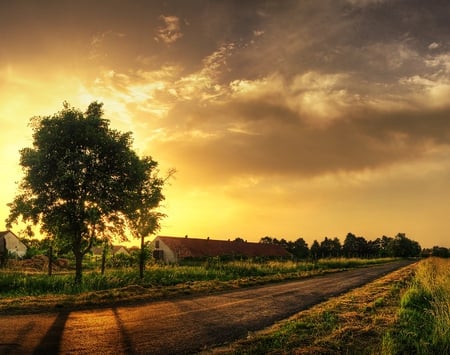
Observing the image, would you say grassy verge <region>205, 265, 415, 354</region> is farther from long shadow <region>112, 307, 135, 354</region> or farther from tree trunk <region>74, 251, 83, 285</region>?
tree trunk <region>74, 251, 83, 285</region>

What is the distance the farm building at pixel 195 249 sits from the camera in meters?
69.9

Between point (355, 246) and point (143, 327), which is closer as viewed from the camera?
point (143, 327)

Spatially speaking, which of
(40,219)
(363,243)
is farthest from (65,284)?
(363,243)

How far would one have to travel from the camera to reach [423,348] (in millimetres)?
8664

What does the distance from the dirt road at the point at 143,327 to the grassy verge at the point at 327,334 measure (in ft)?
2.62

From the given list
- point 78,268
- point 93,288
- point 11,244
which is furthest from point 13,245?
point 93,288

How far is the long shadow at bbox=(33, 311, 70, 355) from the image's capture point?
Answer: 8.15m

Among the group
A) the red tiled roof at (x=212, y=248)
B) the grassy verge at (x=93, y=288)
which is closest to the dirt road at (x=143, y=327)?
the grassy verge at (x=93, y=288)

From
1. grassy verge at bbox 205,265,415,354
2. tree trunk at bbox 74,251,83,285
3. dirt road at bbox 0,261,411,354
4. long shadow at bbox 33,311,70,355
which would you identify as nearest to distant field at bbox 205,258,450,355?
grassy verge at bbox 205,265,415,354

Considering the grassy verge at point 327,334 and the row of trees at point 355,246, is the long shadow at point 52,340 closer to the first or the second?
the grassy verge at point 327,334

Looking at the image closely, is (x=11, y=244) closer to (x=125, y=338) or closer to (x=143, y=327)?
(x=143, y=327)

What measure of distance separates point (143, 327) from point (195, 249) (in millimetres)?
63795

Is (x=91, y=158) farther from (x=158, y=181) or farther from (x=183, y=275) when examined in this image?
(x=183, y=275)

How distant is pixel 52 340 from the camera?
29.6ft
